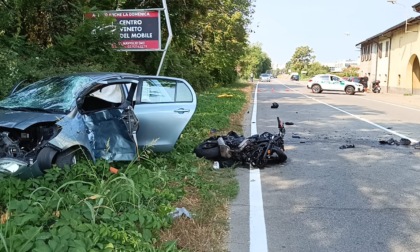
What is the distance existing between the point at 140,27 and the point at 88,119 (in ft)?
29.0

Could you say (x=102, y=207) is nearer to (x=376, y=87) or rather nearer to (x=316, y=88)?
(x=316, y=88)

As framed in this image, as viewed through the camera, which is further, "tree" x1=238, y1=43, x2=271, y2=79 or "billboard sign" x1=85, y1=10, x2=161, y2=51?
"tree" x1=238, y1=43, x2=271, y2=79

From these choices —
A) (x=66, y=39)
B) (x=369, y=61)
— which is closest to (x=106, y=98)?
(x=66, y=39)

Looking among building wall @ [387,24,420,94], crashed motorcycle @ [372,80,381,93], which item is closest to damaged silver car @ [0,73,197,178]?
building wall @ [387,24,420,94]

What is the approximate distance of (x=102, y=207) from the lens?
397cm

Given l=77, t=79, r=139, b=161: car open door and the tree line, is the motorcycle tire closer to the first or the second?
l=77, t=79, r=139, b=161: car open door

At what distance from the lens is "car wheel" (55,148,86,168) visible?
5.38 metres

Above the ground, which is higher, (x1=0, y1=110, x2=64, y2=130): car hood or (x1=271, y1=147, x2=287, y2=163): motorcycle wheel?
(x1=0, y1=110, x2=64, y2=130): car hood

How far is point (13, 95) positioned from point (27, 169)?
2165 millimetres

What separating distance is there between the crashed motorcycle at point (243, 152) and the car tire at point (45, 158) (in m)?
3.41

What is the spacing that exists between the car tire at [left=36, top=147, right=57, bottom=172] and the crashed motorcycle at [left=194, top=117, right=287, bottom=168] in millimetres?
3410

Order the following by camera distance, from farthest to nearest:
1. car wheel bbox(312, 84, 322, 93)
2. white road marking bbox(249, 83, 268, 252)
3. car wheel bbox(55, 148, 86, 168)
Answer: car wheel bbox(312, 84, 322, 93) → car wheel bbox(55, 148, 86, 168) → white road marking bbox(249, 83, 268, 252)

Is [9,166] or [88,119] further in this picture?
[88,119]

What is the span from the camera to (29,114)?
5555mm
